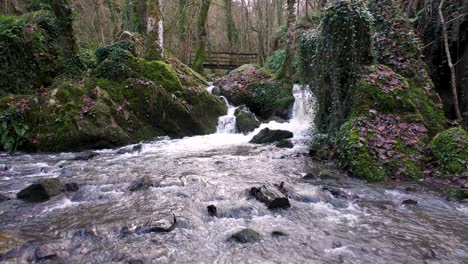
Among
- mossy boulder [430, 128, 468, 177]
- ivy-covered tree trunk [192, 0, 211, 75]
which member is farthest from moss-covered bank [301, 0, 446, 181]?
ivy-covered tree trunk [192, 0, 211, 75]

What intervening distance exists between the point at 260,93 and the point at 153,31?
17.0 ft

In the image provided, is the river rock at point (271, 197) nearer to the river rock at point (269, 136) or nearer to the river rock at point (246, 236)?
the river rock at point (246, 236)

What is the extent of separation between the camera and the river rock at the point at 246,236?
13.8 ft

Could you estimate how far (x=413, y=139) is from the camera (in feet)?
24.9

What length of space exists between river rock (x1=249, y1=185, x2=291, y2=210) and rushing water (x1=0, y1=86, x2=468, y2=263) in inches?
5.4

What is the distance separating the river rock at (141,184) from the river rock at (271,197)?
75.7 inches

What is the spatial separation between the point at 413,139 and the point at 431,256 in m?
4.22

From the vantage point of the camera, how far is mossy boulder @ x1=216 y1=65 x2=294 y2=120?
1506 centimetres

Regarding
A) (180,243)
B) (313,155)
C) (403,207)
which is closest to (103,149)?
(313,155)

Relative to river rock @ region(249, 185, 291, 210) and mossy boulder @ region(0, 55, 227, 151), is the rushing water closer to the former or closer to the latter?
river rock @ region(249, 185, 291, 210)

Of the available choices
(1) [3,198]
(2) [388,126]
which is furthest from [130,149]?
(2) [388,126]

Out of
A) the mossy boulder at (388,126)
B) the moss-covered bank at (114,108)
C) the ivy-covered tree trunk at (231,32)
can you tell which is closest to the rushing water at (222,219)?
the mossy boulder at (388,126)

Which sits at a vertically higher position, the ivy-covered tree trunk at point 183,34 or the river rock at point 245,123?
the ivy-covered tree trunk at point 183,34

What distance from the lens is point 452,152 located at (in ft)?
22.2
